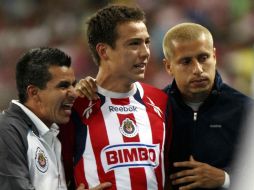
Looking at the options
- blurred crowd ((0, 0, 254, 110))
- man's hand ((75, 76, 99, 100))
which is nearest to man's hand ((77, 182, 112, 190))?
man's hand ((75, 76, 99, 100))

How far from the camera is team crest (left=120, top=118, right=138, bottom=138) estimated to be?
265 cm

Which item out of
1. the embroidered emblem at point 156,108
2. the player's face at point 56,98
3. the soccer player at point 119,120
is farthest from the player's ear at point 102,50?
the embroidered emblem at point 156,108

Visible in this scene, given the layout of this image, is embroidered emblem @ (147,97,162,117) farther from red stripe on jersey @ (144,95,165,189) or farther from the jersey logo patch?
the jersey logo patch

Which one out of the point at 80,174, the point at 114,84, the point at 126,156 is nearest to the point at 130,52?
the point at 114,84

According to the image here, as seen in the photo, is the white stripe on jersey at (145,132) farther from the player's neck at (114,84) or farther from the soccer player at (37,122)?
the soccer player at (37,122)

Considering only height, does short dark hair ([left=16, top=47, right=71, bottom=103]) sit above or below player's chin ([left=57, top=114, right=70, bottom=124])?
above

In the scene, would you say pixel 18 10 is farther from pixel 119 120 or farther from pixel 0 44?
pixel 119 120

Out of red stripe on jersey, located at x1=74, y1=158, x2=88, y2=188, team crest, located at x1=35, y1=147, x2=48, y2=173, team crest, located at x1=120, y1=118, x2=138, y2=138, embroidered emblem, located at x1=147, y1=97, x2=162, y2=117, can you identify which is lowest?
red stripe on jersey, located at x1=74, y1=158, x2=88, y2=188

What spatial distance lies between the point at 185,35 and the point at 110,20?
0.39 meters

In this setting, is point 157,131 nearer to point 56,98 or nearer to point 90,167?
point 90,167

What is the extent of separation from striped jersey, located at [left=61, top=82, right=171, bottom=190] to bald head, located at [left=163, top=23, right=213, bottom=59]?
13.3 inches

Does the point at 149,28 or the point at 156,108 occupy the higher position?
the point at 149,28

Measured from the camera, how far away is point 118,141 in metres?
2.62

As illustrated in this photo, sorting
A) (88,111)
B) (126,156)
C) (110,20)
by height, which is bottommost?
(126,156)
